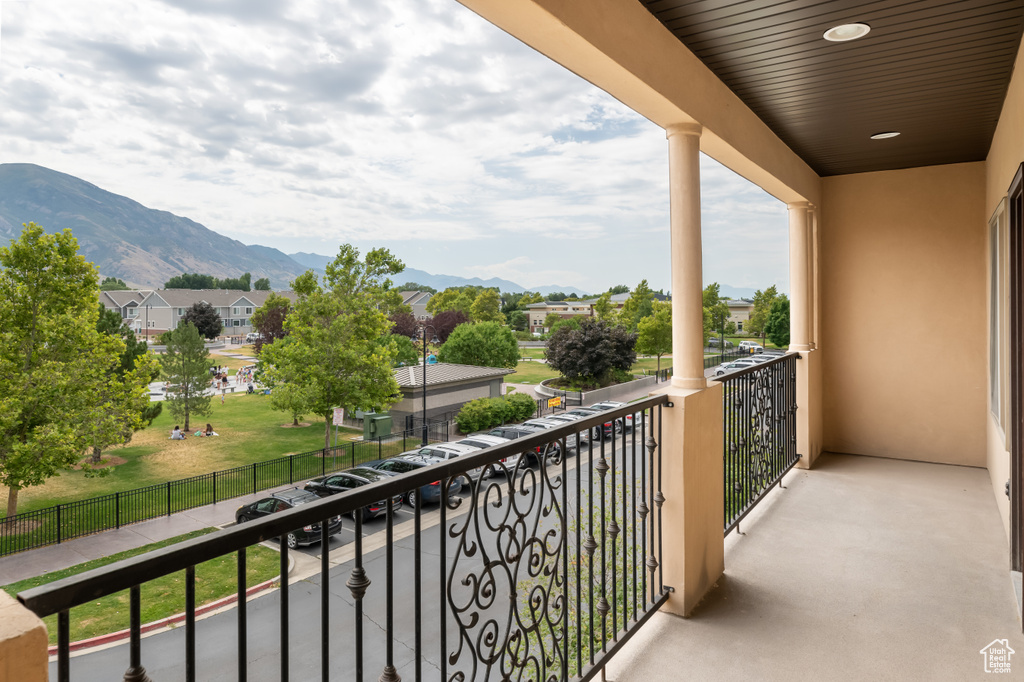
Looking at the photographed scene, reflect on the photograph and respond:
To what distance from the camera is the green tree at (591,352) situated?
77.4ft

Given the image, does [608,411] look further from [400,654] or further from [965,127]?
[400,654]

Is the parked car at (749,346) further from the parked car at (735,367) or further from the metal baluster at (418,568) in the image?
the metal baluster at (418,568)

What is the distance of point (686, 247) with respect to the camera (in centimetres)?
A: 254

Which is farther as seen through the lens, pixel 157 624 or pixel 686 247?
pixel 686 247

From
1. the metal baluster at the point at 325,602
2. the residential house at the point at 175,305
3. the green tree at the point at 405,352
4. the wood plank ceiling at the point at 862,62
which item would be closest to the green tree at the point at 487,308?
the green tree at the point at 405,352

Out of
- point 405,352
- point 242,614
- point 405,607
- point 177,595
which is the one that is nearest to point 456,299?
point 405,352

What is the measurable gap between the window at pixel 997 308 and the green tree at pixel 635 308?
76.1 ft

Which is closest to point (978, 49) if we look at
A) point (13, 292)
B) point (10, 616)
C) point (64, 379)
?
point (10, 616)

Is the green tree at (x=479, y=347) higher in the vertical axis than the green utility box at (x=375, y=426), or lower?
higher

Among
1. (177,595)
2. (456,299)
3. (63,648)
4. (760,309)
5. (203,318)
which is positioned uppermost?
(456,299)

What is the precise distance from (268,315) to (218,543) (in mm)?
9215

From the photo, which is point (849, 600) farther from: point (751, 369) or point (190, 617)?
point (190, 617)

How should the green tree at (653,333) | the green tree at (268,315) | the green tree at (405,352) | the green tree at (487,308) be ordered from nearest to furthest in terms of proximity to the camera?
the green tree at (268,315), the green tree at (405,352), the green tree at (653,333), the green tree at (487,308)

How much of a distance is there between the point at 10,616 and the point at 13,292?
3992 mm
